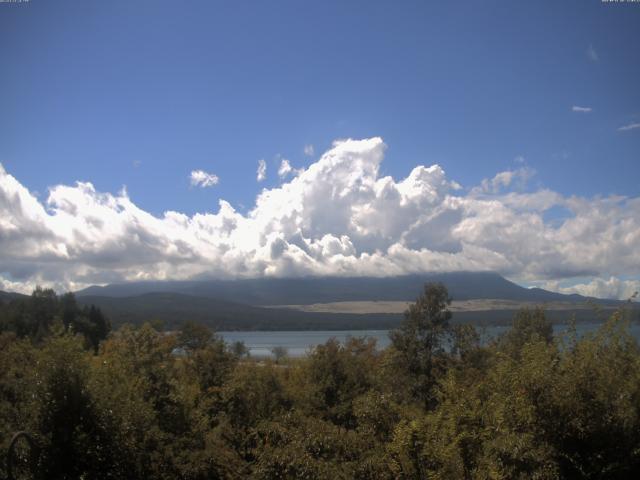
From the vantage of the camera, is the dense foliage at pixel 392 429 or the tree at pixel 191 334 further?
the tree at pixel 191 334

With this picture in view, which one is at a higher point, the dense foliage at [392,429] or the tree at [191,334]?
the dense foliage at [392,429]

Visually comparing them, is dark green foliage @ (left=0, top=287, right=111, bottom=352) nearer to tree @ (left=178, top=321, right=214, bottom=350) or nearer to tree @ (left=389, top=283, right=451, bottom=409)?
tree @ (left=178, top=321, right=214, bottom=350)

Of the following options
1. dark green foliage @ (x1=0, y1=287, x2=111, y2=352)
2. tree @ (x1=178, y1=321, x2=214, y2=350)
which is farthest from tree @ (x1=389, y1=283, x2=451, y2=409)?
dark green foliage @ (x1=0, y1=287, x2=111, y2=352)

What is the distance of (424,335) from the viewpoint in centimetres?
3728

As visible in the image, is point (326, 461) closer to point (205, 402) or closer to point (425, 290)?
point (205, 402)

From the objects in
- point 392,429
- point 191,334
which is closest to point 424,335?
point 392,429

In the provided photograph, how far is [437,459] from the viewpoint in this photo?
580 inches

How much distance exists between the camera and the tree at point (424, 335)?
36.3 metres

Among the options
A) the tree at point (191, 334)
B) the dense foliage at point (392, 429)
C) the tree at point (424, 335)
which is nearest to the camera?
the dense foliage at point (392, 429)

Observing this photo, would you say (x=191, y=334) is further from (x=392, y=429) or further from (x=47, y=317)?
(x=392, y=429)

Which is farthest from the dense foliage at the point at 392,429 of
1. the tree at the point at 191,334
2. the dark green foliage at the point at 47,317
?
the dark green foliage at the point at 47,317

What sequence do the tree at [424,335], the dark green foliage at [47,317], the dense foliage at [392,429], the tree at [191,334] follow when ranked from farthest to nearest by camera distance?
the dark green foliage at [47,317], the tree at [191,334], the tree at [424,335], the dense foliage at [392,429]

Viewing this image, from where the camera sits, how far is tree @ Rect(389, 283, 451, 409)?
3628cm

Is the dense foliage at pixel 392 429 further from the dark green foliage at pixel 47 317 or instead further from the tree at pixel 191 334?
the dark green foliage at pixel 47 317
